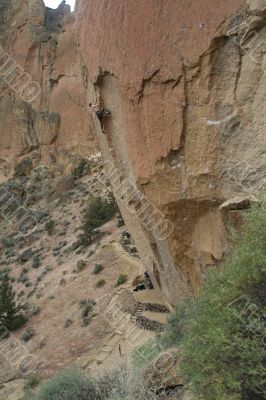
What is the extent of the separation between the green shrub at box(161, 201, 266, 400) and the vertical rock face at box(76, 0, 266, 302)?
171 cm

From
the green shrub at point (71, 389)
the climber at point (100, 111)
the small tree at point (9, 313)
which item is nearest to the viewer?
the green shrub at point (71, 389)

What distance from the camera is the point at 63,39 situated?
116ft

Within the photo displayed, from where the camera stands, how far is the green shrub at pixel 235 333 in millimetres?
3699

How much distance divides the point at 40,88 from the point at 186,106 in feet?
104

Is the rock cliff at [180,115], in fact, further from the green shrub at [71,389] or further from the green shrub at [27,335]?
the green shrub at [27,335]

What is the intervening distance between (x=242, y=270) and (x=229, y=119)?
255 cm

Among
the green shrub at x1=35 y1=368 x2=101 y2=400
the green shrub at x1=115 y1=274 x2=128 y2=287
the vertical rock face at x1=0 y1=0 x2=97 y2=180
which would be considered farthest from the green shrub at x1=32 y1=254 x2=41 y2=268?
the green shrub at x1=35 y1=368 x2=101 y2=400

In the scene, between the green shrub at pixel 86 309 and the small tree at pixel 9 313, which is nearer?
the green shrub at pixel 86 309

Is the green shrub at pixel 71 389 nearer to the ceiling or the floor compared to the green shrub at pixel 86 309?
nearer to the ceiling

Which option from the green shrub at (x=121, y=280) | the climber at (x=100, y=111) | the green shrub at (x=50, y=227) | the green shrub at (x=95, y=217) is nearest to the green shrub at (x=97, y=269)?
the green shrub at (x=121, y=280)

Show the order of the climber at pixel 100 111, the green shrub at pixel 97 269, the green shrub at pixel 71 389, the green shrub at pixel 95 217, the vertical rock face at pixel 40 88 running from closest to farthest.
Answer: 1. the green shrub at pixel 71 389
2. the climber at pixel 100 111
3. the green shrub at pixel 97 269
4. the green shrub at pixel 95 217
5. the vertical rock face at pixel 40 88

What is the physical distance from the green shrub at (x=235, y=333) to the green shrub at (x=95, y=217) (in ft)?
56.3

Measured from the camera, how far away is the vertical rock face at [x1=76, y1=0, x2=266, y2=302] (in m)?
5.68

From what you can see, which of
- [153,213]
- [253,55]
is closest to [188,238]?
[153,213]
